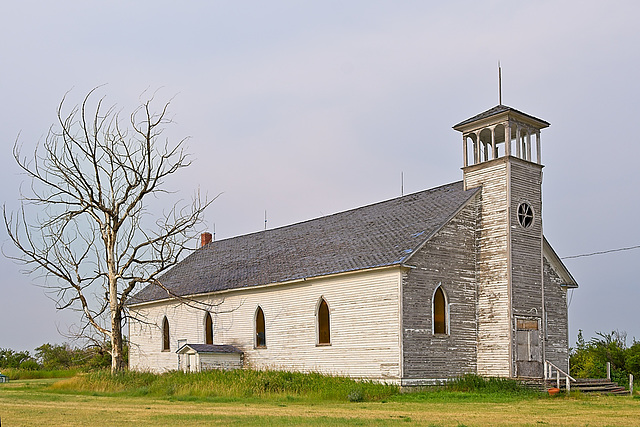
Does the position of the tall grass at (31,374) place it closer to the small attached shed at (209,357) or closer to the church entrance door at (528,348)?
the small attached shed at (209,357)

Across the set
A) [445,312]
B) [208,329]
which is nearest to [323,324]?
[445,312]

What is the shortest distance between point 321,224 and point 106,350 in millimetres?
12208

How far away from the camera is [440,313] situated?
27.7m

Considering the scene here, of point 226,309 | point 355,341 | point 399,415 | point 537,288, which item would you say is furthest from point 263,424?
point 226,309

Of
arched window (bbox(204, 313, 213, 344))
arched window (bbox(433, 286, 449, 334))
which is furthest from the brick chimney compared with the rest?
arched window (bbox(433, 286, 449, 334))

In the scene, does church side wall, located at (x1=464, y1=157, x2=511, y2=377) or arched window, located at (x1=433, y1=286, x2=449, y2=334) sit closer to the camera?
arched window, located at (x1=433, y1=286, x2=449, y2=334)

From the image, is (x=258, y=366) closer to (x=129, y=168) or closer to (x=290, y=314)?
(x=290, y=314)

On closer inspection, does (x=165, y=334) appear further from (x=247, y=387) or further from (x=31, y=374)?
(x=247, y=387)

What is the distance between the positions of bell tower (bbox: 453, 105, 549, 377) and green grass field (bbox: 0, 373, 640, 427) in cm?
217

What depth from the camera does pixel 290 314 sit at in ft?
102

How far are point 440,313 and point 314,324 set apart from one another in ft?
17.4

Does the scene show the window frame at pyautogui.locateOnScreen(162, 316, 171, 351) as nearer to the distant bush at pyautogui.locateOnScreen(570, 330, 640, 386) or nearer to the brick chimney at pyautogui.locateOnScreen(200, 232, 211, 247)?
the brick chimney at pyautogui.locateOnScreen(200, 232, 211, 247)

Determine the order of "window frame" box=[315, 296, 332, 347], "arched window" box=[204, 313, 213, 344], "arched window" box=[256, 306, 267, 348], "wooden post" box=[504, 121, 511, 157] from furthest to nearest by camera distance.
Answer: "arched window" box=[204, 313, 213, 344] → "arched window" box=[256, 306, 267, 348] → "window frame" box=[315, 296, 332, 347] → "wooden post" box=[504, 121, 511, 157]

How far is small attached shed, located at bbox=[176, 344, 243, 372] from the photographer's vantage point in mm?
32969
